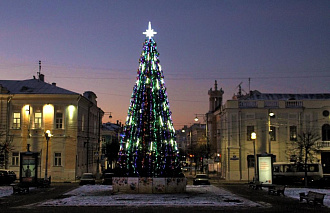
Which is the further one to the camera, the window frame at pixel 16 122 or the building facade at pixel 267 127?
the building facade at pixel 267 127

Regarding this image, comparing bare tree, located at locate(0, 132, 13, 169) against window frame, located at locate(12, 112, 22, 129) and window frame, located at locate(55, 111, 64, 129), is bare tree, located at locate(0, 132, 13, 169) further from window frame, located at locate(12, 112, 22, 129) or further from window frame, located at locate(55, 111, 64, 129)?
window frame, located at locate(55, 111, 64, 129)

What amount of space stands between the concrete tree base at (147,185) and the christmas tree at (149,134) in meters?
0.41

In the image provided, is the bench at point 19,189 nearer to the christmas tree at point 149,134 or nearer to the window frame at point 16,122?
the christmas tree at point 149,134

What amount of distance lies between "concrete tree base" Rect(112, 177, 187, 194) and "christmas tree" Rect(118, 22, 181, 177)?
1.35 feet

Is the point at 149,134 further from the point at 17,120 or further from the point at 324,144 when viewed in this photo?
the point at 324,144

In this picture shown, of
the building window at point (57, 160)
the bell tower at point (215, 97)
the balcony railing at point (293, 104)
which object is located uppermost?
the bell tower at point (215, 97)

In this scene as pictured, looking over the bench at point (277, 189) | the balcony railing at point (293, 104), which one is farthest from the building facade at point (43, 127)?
the bench at point (277, 189)

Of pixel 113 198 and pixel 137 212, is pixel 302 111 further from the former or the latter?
pixel 137 212

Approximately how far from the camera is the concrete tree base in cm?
3116

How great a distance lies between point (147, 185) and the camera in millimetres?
31172

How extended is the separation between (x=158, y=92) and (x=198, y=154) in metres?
61.6

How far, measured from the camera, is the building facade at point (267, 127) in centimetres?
5688

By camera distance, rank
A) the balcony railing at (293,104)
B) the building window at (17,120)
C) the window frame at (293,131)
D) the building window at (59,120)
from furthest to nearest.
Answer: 1. the balcony railing at (293,104)
2. the window frame at (293,131)
3. the building window at (59,120)
4. the building window at (17,120)

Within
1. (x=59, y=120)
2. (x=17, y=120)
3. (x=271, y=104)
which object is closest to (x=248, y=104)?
(x=271, y=104)
